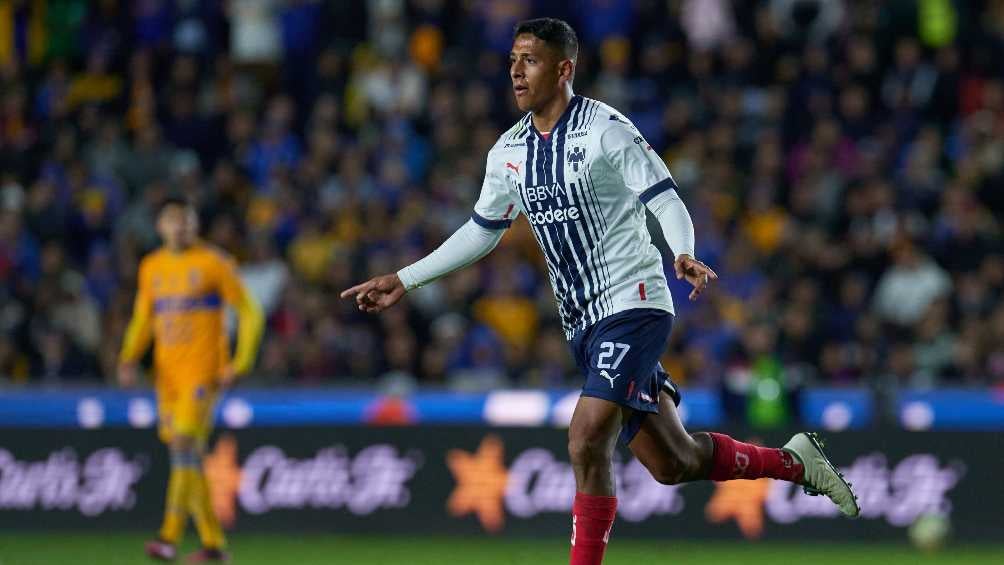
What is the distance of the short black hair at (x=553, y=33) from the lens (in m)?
7.41

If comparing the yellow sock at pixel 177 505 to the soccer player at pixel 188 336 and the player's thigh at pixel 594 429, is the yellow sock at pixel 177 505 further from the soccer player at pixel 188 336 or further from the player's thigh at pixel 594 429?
the player's thigh at pixel 594 429

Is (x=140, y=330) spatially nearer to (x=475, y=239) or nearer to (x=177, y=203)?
(x=177, y=203)

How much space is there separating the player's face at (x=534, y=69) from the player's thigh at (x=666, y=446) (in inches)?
54.3

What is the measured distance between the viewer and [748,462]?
7.69 meters

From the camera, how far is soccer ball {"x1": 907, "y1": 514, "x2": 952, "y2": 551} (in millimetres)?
12078

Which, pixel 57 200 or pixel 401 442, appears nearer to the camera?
pixel 401 442

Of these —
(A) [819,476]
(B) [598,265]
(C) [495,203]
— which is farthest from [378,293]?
(A) [819,476]

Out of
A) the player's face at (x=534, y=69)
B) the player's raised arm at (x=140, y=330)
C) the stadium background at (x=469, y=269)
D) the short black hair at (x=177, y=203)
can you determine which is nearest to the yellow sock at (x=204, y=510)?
the stadium background at (x=469, y=269)

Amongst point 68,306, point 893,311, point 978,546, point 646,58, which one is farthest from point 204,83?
point 978,546

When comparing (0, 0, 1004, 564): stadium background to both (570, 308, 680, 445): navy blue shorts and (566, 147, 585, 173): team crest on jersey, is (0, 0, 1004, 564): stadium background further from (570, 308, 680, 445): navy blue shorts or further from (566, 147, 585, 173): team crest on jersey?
(566, 147, 585, 173): team crest on jersey

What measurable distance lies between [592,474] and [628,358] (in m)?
0.50

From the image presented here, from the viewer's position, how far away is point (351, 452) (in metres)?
12.8

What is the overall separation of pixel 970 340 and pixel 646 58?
465 centimetres

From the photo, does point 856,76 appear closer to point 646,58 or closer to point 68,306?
point 646,58
